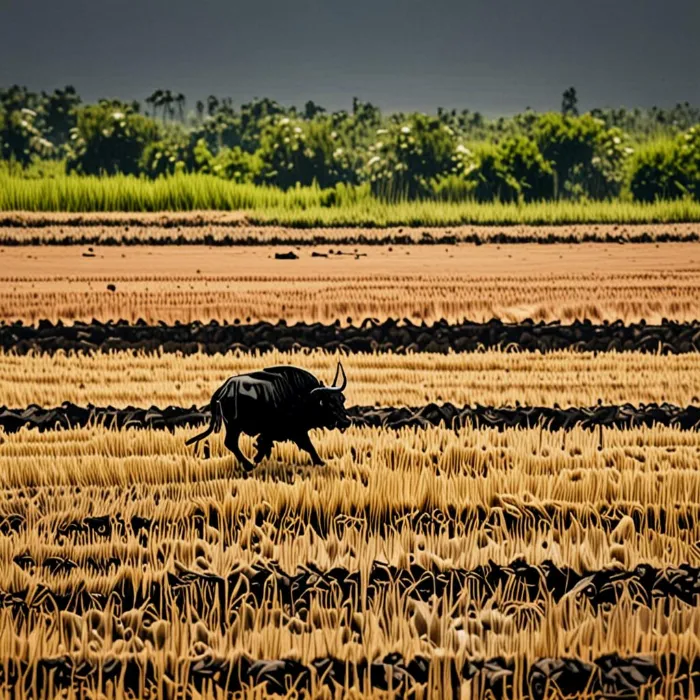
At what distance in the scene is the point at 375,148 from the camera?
18.4 m

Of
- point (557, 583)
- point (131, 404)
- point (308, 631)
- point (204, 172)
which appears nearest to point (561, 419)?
point (131, 404)

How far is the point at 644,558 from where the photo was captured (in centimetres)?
473

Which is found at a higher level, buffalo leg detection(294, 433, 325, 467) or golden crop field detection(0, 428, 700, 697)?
buffalo leg detection(294, 433, 325, 467)

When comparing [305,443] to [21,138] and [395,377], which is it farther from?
[21,138]

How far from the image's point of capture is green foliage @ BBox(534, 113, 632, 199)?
1530 centimetres

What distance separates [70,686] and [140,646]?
0.93ft

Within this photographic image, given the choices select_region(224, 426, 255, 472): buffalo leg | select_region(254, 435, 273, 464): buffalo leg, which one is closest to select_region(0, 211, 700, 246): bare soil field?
select_region(224, 426, 255, 472): buffalo leg

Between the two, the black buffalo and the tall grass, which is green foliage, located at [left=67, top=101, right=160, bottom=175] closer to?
the tall grass

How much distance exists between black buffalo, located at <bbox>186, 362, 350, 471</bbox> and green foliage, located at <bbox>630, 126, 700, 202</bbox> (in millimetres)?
8410

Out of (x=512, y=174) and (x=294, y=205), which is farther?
(x=512, y=174)

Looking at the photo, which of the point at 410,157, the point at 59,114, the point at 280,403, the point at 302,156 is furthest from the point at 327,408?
the point at 410,157

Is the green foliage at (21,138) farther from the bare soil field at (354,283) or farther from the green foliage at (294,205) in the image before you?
the bare soil field at (354,283)

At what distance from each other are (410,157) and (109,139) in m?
6.69

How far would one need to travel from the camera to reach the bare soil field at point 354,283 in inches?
483
